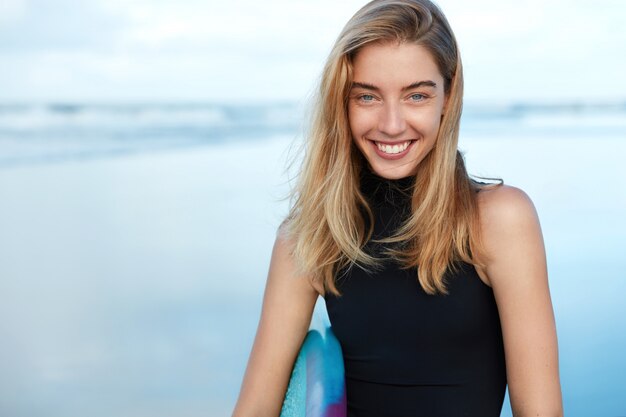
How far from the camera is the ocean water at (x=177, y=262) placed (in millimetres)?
2660

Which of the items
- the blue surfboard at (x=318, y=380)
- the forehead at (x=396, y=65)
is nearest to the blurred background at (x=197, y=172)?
the forehead at (x=396, y=65)

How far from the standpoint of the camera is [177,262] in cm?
385

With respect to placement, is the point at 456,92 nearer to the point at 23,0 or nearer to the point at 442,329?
the point at 442,329

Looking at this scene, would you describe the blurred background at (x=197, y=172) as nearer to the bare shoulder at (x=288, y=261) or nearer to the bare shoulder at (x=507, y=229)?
the bare shoulder at (x=288, y=261)

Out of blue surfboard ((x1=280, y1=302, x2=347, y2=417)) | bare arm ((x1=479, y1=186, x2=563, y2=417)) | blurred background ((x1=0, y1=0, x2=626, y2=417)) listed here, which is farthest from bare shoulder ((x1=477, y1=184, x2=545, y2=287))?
blurred background ((x1=0, y1=0, x2=626, y2=417))

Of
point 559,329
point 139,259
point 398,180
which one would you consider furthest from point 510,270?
point 139,259

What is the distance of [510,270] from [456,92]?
28 cm

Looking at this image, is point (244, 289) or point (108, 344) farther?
point (244, 289)

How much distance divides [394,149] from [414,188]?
0.26 ft

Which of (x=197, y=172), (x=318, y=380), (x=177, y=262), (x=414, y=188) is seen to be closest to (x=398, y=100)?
(x=414, y=188)

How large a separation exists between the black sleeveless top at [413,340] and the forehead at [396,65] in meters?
0.17

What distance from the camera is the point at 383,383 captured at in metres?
1.47

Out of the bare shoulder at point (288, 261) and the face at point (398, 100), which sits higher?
the face at point (398, 100)

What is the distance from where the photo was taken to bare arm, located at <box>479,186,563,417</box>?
1361 millimetres
